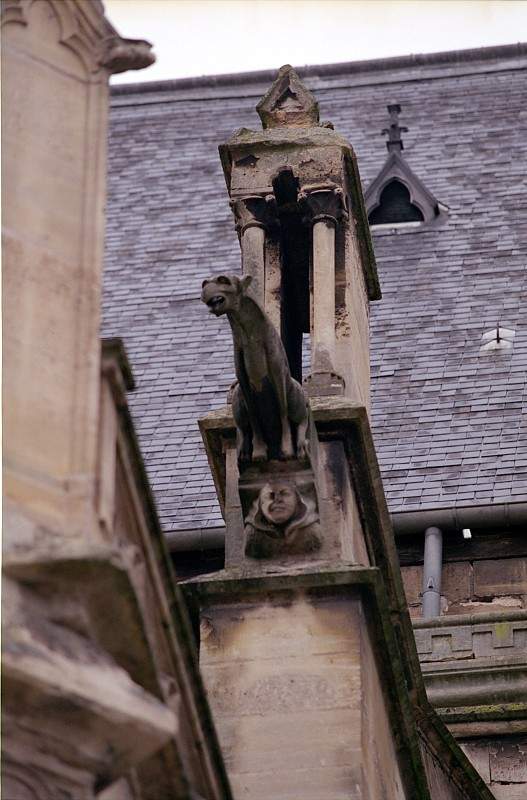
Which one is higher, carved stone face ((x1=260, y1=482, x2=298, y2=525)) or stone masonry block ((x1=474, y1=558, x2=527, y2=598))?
stone masonry block ((x1=474, y1=558, x2=527, y2=598))

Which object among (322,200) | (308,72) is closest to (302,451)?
(322,200)

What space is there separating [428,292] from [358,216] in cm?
743

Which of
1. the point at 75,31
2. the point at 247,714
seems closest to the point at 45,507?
the point at 75,31

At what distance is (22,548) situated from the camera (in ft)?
17.8

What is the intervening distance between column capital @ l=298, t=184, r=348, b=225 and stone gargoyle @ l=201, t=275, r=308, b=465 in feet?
4.48

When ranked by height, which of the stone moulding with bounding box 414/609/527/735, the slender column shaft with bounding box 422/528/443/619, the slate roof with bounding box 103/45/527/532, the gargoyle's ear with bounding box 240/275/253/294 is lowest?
the gargoyle's ear with bounding box 240/275/253/294

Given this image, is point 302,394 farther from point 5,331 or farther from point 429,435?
point 429,435

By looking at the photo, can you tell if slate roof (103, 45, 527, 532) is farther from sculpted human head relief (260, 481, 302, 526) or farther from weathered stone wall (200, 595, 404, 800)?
weathered stone wall (200, 595, 404, 800)

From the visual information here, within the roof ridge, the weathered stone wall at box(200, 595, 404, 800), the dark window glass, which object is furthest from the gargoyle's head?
the roof ridge

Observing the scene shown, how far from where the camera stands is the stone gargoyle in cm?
835

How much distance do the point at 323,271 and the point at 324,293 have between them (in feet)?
0.29

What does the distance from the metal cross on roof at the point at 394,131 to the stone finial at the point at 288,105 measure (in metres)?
9.44

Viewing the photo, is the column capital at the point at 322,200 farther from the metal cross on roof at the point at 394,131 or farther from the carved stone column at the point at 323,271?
the metal cross on roof at the point at 394,131

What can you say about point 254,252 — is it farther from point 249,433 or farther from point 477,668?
point 477,668
